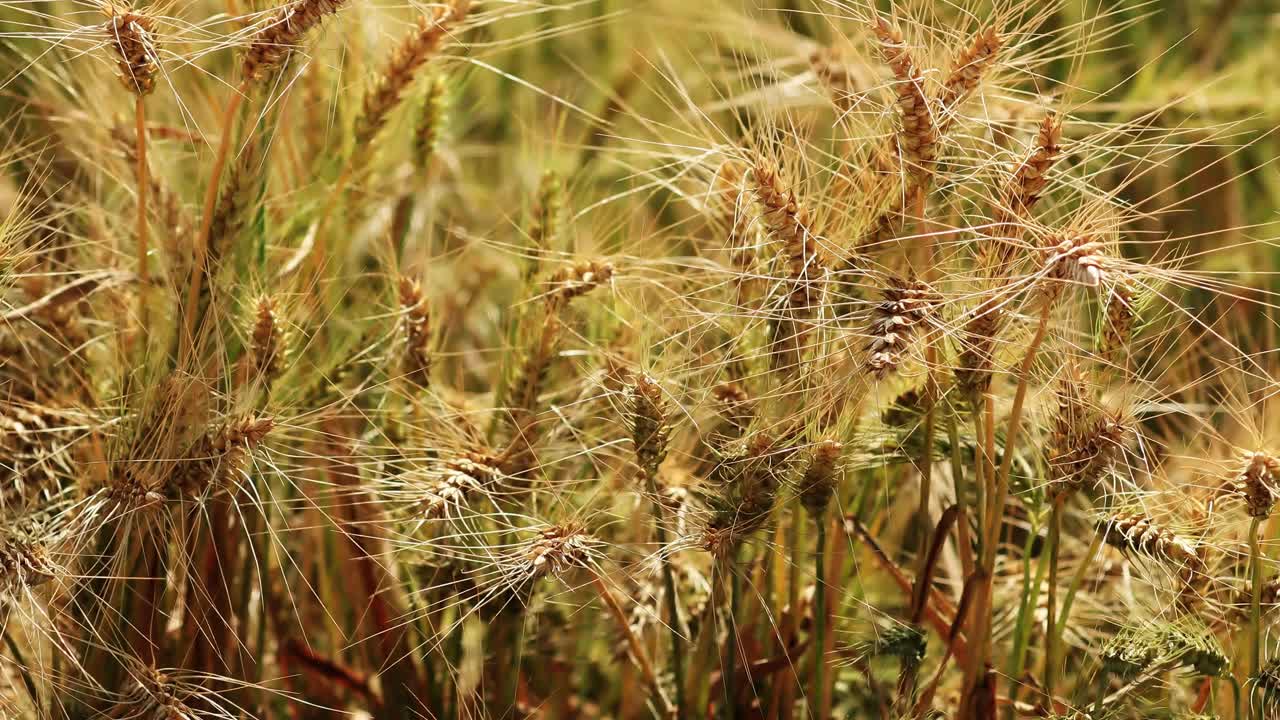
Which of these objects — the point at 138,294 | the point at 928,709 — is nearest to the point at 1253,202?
the point at 928,709

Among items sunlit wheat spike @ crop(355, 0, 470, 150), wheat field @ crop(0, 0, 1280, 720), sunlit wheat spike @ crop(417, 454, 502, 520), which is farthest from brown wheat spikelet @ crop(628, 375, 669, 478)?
sunlit wheat spike @ crop(355, 0, 470, 150)

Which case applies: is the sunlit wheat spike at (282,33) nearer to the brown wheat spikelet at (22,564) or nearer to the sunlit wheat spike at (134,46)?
the sunlit wheat spike at (134,46)

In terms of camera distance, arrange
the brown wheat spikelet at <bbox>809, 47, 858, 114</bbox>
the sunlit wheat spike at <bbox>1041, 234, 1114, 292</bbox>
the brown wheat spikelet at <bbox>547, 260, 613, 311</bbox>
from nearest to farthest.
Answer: the sunlit wheat spike at <bbox>1041, 234, 1114, 292</bbox>
the brown wheat spikelet at <bbox>547, 260, 613, 311</bbox>
the brown wheat spikelet at <bbox>809, 47, 858, 114</bbox>

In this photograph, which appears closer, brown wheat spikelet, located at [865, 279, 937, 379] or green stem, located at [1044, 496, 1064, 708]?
brown wheat spikelet, located at [865, 279, 937, 379]

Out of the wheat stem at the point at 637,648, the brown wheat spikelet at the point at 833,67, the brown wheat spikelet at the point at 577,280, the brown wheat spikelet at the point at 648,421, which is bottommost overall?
the wheat stem at the point at 637,648

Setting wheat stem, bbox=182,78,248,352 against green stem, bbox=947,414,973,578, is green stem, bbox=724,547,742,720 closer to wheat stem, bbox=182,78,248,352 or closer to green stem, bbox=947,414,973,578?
green stem, bbox=947,414,973,578

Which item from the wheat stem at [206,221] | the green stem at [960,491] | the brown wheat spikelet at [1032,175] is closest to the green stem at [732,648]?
the green stem at [960,491]

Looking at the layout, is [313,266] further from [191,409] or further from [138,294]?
[191,409]

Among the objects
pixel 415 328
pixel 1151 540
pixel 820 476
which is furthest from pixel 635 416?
pixel 1151 540

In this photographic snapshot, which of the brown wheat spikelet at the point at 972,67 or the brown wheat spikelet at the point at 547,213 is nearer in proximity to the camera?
the brown wheat spikelet at the point at 972,67
